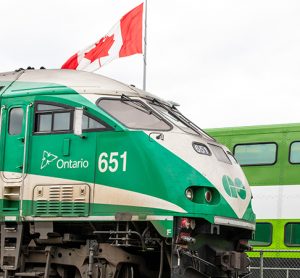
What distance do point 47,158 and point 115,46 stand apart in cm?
1070

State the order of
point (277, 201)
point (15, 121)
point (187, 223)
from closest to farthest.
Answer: point (187, 223)
point (15, 121)
point (277, 201)

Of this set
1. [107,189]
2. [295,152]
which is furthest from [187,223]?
[295,152]

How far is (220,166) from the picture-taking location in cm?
1193

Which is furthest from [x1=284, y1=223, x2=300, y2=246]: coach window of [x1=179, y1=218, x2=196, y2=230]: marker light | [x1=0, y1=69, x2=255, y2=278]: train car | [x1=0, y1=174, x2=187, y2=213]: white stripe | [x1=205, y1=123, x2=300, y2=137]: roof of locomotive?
[x1=0, y1=174, x2=187, y2=213]: white stripe

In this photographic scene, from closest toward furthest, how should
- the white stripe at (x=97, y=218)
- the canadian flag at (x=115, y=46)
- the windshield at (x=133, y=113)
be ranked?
the white stripe at (x=97, y=218) → the windshield at (x=133, y=113) → the canadian flag at (x=115, y=46)

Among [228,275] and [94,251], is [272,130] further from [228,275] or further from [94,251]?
[94,251]

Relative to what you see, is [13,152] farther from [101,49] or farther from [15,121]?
[101,49]

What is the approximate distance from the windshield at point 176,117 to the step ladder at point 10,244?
3005 mm

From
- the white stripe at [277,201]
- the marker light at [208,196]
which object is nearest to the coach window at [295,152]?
the white stripe at [277,201]

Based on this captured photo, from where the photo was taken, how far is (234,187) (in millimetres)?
12055

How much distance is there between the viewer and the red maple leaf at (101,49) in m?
21.1

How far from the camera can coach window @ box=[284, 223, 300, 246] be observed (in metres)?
18.4

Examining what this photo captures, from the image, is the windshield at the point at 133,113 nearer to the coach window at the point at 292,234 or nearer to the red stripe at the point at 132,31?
the coach window at the point at 292,234

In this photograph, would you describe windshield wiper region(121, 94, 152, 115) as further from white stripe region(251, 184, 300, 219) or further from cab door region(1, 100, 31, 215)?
white stripe region(251, 184, 300, 219)
